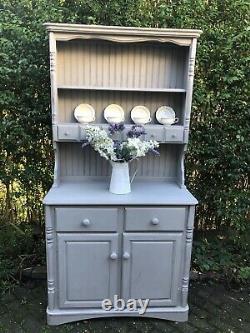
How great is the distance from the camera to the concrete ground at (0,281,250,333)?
236cm

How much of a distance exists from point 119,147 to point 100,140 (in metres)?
0.14

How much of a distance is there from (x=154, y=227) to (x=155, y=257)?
21 centimetres

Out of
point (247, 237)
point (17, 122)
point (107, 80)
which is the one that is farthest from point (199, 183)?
point (17, 122)

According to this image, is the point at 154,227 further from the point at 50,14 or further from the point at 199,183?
the point at 50,14

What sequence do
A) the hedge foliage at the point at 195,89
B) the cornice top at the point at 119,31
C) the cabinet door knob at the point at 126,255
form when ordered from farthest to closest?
the hedge foliage at the point at 195,89, the cabinet door knob at the point at 126,255, the cornice top at the point at 119,31

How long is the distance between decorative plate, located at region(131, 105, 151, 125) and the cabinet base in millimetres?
1309

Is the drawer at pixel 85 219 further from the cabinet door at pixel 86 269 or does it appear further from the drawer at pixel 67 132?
the drawer at pixel 67 132

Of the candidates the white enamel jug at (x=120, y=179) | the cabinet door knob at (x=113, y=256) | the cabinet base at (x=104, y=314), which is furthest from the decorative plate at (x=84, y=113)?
the cabinet base at (x=104, y=314)

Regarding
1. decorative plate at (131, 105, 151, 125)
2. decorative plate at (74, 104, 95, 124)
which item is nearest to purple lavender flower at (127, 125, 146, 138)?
decorative plate at (131, 105, 151, 125)

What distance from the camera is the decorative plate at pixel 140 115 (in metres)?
2.48

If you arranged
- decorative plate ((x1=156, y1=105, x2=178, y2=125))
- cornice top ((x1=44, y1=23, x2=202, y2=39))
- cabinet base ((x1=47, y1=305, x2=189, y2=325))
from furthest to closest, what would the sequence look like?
decorative plate ((x1=156, y1=105, x2=178, y2=125)) → cabinet base ((x1=47, y1=305, x2=189, y2=325)) → cornice top ((x1=44, y1=23, x2=202, y2=39))

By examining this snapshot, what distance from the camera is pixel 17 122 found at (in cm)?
269

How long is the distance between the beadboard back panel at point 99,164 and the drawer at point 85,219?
0.49m

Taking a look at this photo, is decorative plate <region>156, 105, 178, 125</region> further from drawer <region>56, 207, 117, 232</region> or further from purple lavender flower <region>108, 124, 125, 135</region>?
drawer <region>56, 207, 117, 232</region>
